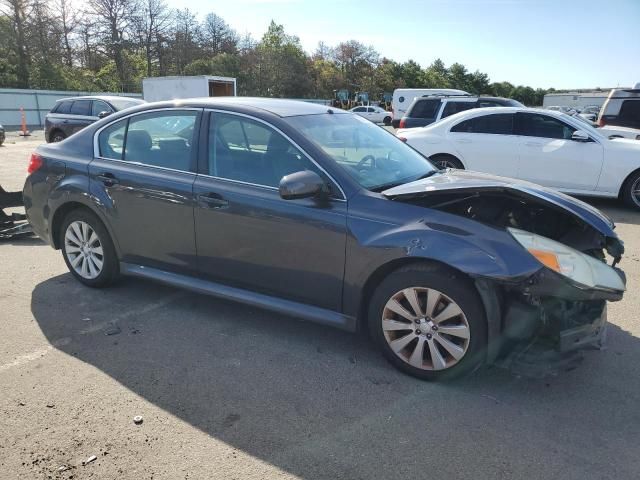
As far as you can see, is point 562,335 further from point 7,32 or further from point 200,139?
point 7,32

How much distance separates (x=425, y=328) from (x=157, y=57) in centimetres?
5886

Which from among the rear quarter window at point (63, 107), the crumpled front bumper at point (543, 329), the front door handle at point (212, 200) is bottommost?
the crumpled front bumper at point (543, 329)

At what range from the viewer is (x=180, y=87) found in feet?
82.5

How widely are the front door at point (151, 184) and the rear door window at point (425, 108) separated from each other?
1003 centimetres

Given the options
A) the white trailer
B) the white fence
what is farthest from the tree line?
the white trailer

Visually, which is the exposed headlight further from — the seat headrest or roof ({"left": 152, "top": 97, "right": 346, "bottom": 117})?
the seat headrest

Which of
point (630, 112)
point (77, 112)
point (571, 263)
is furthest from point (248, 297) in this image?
point (77, 112)

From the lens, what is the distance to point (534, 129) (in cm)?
870

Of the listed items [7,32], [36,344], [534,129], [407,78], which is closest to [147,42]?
[7,32]

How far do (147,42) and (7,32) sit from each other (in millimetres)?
14702

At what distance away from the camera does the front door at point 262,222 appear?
11.2 ft

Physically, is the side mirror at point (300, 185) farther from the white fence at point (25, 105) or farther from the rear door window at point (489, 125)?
the white fence at point (25, 105)

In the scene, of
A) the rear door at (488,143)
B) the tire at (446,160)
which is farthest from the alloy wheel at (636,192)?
the tire at (446,160)

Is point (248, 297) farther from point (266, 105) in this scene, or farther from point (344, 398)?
point (266, 105)
